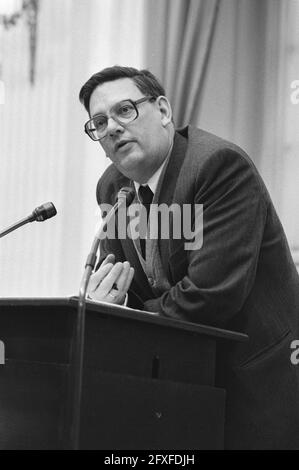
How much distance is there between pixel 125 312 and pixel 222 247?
428 millimetres

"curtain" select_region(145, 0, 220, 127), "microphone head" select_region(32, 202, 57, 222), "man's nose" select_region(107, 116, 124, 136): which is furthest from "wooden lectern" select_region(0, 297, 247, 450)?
"curtain" select_region(145, 0, 220, 127)

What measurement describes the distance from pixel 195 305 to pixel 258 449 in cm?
40

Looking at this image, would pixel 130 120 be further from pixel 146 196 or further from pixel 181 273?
pixel 181 273

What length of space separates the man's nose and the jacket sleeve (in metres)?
0.32

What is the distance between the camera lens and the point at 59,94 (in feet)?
13.5

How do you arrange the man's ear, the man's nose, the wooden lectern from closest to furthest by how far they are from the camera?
1. the wooden lectern
2. the man's nose
3. the man's ear

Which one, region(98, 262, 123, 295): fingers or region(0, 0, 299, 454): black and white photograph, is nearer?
region(0, 0, 299, 454): black and white photograph

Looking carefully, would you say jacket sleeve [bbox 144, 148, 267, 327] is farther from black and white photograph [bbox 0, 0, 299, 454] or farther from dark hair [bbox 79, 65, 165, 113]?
dark hair [bbox 79, 65, 165, 113]

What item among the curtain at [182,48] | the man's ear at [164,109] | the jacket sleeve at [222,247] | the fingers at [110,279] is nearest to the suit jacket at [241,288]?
the jacket sleeve at [222,247]

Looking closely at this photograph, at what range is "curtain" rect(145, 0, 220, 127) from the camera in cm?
354

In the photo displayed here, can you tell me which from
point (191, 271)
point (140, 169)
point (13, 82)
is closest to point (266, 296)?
point (191, 271)

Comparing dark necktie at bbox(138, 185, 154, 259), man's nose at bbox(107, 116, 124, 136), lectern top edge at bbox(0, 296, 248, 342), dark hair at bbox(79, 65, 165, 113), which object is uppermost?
dark hair at bbox(79, 65, 165, 113)

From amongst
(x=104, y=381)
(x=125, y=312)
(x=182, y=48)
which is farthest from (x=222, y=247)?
(x=182, y=48)
